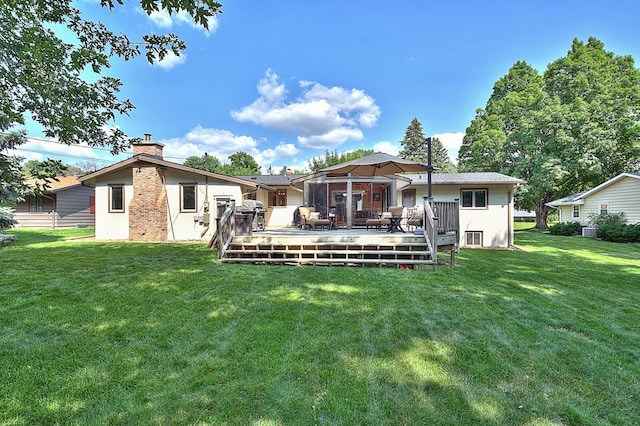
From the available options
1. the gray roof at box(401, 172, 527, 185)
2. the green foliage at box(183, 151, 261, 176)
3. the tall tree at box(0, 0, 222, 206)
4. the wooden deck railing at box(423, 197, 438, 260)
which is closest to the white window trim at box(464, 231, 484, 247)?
the gray roof at box(401, 172, 527, 185)

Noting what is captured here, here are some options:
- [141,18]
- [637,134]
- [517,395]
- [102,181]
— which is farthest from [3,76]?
[637,134]

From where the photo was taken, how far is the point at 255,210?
770cm

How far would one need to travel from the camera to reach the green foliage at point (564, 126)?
756 inches

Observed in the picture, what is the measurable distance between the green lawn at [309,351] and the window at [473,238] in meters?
7.23

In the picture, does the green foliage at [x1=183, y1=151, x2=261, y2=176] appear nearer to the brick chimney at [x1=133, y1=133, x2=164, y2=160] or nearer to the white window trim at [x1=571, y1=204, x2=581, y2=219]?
the brick chimney at [x1=133, y1=133, x2=164, y2=160]

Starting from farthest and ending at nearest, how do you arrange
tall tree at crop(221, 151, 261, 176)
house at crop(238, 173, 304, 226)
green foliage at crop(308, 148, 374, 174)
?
tall tree at crop(221, 151, 261, 176) → green foliage at crop(308, 148, 374, 174) → house at crop(238, 173, 304, 226)

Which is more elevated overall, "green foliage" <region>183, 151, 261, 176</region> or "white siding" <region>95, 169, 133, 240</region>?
"green foliage" <region>183, 151, 261, 176</region>

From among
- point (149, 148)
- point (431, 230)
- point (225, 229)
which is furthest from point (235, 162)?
point (431, 230)

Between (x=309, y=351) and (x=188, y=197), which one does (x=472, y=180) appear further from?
(x=188, y=197)

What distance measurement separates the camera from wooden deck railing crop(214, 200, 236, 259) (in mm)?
7027

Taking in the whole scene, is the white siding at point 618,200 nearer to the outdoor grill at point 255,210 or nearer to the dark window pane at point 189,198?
the outdoor grill at point 255,210

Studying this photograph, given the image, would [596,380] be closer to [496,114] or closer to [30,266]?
[30,266]

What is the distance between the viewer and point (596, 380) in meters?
2.64

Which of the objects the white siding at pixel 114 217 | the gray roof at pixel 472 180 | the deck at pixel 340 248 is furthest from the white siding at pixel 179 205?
the gray roof at pixel 472 180
